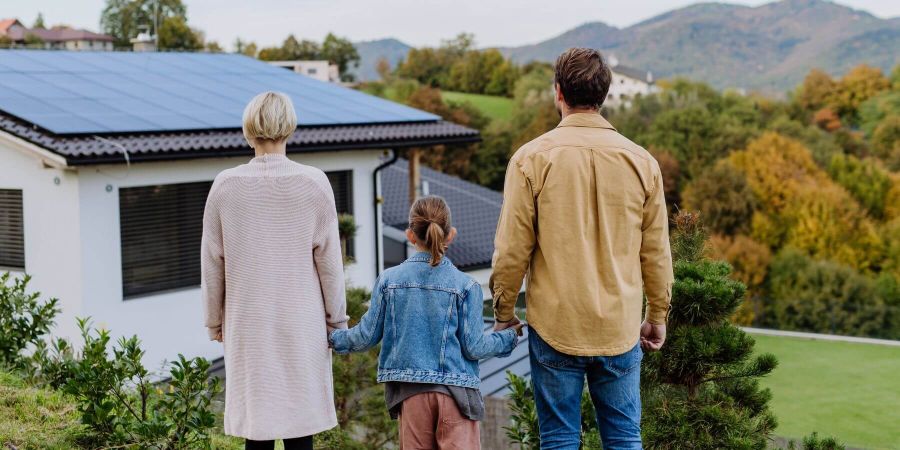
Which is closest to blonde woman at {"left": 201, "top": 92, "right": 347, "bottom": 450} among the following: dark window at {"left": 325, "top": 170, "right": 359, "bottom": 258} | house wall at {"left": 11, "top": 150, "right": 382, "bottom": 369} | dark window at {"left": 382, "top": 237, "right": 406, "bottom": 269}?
house wall at {"left": 11, "top": 150, "right": 382, "bottom": 369}

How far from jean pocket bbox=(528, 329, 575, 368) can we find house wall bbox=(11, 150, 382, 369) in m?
8.71

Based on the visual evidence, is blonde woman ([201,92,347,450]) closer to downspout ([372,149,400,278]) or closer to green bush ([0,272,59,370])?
green bush ([0,272,59,370])

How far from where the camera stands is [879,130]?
58031 mm

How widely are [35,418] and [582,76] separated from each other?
362cm

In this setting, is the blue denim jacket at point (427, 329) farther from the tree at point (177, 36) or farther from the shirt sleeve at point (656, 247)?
the tree at point (177, 36)

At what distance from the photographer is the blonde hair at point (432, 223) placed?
3676 mm

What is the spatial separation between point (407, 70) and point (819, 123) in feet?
106

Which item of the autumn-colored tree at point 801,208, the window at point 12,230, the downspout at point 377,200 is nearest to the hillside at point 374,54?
the autumn-colored tree at point 801,208

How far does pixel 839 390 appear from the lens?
16.0 metres

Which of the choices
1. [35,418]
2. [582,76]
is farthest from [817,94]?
[582,76]

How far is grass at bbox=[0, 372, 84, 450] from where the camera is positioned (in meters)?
4.94

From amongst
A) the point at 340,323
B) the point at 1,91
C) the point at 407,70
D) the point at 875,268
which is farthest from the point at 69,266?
the point at 407,70

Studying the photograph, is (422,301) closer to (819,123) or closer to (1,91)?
(1,91)

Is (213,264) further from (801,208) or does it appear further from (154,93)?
(801,208)
